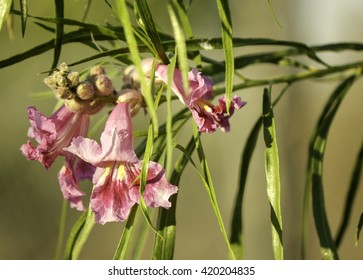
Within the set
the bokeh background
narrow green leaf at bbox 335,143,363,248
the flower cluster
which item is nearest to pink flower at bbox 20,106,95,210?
the flower cluster

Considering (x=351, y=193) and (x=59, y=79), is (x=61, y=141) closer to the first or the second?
(x=59, y=79)

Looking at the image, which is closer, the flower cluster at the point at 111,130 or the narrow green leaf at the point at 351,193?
the flower cluster at the point at 111,130

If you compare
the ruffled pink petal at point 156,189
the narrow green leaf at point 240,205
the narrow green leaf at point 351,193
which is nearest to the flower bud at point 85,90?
the ruffled pink petal at point 156,189

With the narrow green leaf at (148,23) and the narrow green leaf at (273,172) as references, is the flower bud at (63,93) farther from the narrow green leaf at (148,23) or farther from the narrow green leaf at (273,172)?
the narrow green leaf at (273,172)

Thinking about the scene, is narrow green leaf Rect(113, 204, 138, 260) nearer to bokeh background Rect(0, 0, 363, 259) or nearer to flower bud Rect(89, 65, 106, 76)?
flower bud Rect(89, 65, 106, 76)
